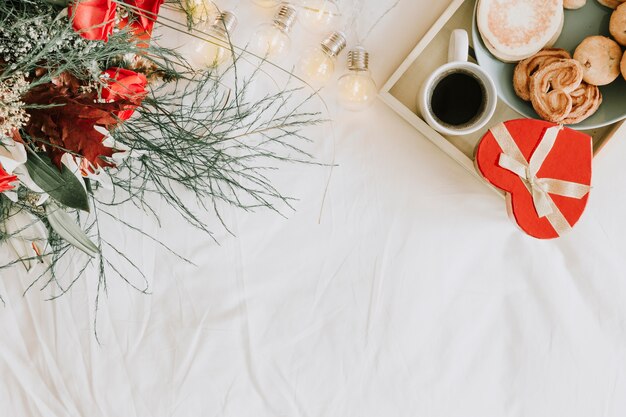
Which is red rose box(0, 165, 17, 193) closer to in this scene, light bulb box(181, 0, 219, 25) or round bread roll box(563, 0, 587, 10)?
light bulb box(181, 0, 219, 25)

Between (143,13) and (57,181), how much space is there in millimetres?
158

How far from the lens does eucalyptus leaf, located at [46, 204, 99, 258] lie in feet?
1.48

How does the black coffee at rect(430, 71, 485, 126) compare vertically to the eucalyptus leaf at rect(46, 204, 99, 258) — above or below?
above

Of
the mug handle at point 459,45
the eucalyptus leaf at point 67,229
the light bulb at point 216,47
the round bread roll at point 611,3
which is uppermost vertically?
the round bread roll at point 611,3

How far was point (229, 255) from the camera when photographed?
0.67m

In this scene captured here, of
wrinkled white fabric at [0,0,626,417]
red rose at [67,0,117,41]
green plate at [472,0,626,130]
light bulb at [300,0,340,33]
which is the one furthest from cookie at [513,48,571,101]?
red rose at [67,0,117,41]

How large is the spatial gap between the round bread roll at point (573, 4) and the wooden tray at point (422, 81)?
0.11 m

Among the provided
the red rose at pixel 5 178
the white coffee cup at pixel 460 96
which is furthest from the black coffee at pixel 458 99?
the red rose at pixel 5 178

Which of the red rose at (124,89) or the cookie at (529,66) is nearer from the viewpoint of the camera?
the red rose at (124,89)

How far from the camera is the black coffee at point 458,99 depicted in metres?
0.59

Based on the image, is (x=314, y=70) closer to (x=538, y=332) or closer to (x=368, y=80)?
(x=368, y=80)

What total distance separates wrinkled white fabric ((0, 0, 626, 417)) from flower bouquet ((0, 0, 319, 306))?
0.16 ft

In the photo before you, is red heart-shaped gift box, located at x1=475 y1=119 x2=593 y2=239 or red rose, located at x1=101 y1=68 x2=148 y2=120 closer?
red rose, located at x1=101 y1=68 x2=148 y2=120

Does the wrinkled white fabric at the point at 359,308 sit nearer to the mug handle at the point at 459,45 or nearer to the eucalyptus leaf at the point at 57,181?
the mug handle at the point at 459,45
